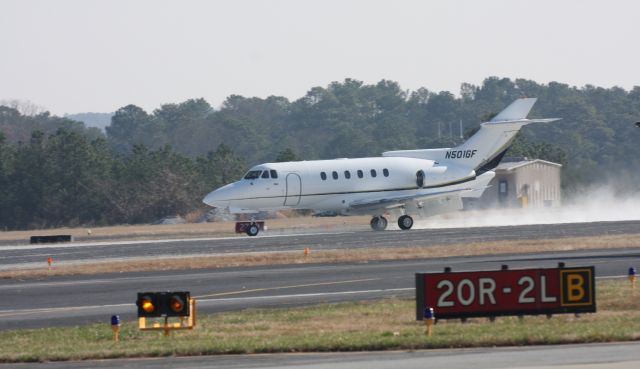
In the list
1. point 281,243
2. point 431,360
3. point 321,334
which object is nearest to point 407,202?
point 281,243

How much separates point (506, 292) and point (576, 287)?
4.29 ft

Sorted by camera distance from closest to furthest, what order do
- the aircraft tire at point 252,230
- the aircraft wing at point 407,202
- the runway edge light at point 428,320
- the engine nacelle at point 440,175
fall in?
the runway edge light at point 428,320, the aircraft wing at point 407,202, the aircraft tire at point 252,230, the engine nacelle at point 440,175

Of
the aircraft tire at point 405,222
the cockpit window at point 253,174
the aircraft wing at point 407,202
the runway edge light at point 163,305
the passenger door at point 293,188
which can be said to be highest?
the cockpit window at point 253,174

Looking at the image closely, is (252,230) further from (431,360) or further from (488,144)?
(431,360)

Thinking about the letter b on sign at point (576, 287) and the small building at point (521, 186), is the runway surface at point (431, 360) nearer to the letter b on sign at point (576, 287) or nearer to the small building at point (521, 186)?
the letter b on sign at point (576, 287)

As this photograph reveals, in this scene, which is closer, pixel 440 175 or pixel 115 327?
pixel 115 327

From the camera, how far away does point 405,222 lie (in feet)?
191

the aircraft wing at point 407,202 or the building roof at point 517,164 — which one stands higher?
the building roof at point 517,164

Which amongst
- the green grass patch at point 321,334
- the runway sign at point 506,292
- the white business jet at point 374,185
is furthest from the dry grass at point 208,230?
the runway sign at point 506,292

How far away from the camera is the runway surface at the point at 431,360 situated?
57.9 feet

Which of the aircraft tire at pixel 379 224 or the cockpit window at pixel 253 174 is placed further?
the aircraft tire at pixel 379 224

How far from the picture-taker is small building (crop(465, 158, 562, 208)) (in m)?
83.1

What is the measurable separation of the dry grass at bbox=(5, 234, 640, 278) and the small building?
37922 millimetres

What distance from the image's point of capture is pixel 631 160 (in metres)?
73.1
